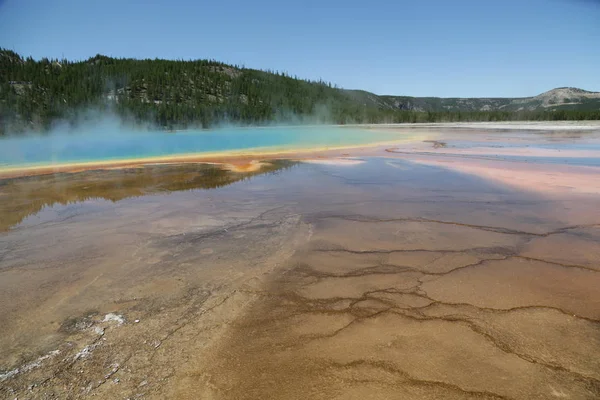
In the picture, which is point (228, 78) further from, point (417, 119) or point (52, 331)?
point (52, 331)

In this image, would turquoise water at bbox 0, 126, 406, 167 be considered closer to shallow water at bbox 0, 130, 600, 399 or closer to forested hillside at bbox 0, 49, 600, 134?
shallow water at bbox 0, 130, 600, 399

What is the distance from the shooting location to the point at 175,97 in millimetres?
87562

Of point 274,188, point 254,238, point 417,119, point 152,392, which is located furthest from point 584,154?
point 417,119

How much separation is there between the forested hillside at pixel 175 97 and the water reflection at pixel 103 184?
53.9 metres

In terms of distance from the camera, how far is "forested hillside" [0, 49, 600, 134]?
66.5 meters

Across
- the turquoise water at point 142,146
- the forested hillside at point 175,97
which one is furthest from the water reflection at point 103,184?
the forested hillside at point 175,97

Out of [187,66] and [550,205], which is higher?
[187,66]

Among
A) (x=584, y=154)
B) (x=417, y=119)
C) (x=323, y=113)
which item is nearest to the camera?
(x=584, y=154)

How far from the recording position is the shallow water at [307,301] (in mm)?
2385

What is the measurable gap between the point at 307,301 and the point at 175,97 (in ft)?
304

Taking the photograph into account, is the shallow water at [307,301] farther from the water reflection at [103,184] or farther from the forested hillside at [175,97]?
the forested hillside at [175,97]

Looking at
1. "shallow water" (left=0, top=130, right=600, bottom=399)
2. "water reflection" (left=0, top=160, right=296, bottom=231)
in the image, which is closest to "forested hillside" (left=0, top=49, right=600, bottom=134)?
"water reflection" (left=0, top=160, right=296, bottom=231)

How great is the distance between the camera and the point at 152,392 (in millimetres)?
2275

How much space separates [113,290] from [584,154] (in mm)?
17329
